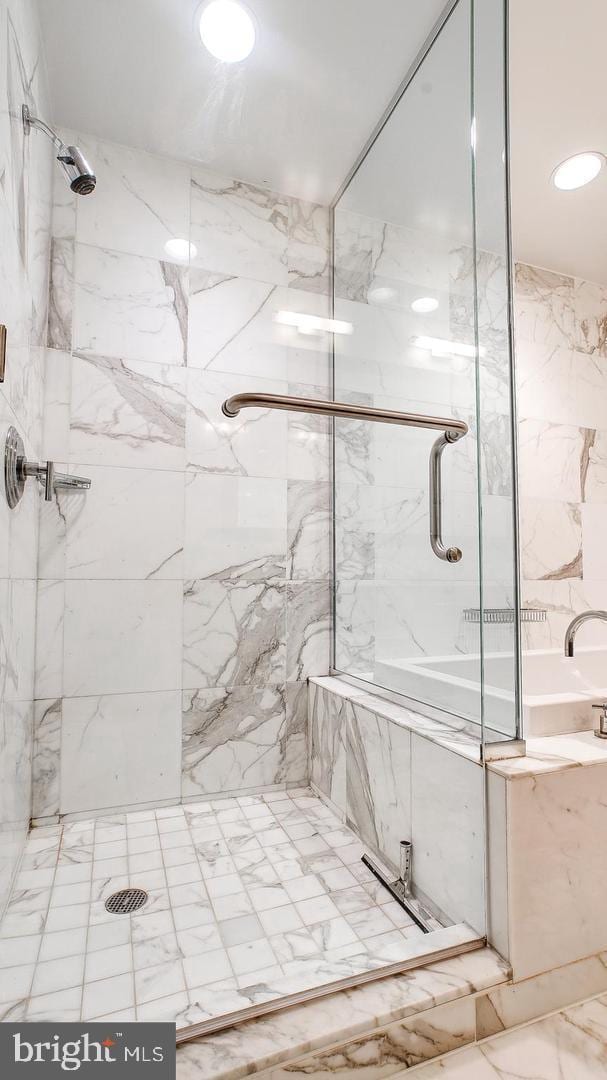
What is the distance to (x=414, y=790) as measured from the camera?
124 centimetres

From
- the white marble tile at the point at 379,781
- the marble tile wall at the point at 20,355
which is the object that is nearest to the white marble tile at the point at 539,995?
the white marble tile at the point at 379,781

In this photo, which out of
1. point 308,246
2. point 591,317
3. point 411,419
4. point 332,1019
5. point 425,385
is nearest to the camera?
point 332,1019

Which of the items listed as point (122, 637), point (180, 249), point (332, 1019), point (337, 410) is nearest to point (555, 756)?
point (332, 1019)

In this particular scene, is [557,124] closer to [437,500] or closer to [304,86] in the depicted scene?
[304,86]

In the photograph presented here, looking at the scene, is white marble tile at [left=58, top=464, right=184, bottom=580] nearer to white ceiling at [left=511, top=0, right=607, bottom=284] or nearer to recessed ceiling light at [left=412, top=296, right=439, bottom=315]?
recessed ceiling light at [left=412, top=296, right=439, bottom=315]

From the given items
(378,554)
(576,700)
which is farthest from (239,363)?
(576,700)

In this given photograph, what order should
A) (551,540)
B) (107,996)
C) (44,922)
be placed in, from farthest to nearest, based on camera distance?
(551,540) < (44,922) < (107,996)

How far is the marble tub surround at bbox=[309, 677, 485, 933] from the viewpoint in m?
1.06

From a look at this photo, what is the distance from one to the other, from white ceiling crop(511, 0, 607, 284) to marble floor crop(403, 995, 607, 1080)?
2197 millimetres

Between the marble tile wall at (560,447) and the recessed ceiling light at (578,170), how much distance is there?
0.44 meters

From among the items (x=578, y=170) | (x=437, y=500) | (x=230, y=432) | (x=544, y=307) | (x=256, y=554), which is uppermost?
(x=578, y=170)

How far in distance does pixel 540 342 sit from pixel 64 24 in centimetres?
197

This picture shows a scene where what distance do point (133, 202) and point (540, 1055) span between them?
2.29 m

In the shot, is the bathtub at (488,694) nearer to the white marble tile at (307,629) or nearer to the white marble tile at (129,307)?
the white marble tile at (307,629)
